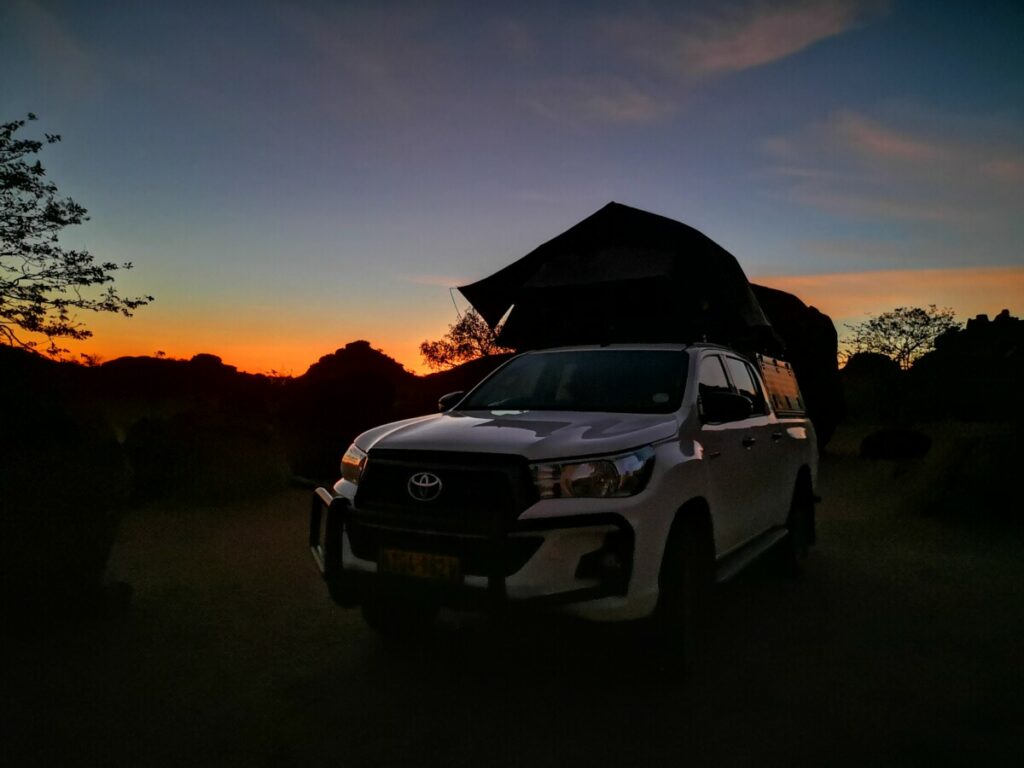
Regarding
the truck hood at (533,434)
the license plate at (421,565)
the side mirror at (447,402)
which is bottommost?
the license plate at (421,565)

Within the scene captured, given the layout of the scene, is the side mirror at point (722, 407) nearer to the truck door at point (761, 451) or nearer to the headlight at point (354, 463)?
the truck door at point (761, 451)

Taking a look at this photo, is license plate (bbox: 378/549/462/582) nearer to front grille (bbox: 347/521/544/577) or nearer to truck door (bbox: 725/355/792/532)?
front grille (bbox: 347/521/544/577)

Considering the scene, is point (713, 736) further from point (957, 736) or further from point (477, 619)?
point (477, 619)

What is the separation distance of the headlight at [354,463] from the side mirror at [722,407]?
6.55 ft

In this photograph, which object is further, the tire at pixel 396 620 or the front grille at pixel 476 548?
the tire at pixel 396 620

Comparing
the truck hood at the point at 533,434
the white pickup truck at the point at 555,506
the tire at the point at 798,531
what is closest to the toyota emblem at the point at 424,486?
the white pickup truck at the point at 555,506

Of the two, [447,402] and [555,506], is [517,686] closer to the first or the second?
[555,506]

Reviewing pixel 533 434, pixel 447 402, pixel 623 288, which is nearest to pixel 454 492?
pixel 533 434

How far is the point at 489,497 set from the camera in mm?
3533

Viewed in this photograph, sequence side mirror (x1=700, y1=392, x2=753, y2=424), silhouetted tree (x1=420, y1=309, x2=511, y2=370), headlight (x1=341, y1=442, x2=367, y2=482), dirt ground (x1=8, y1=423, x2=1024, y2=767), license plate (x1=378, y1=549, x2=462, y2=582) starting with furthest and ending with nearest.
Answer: silhouetted tree (x1=420, y1=309, x2=511, y2=370), side mirror (x1=700, y1=392, x2=753, y2=424), headlight (x1=341, y1=442, x2=367, y2=482), license plate (x1=378, y1=549, x2=462, y2=582), dirt ground (x1=8, y1=423, x2=1024, y2=767)

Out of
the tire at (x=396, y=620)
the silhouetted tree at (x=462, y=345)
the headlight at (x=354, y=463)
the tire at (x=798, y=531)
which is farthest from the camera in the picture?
the silhouetted tree at (x=462, y=345)

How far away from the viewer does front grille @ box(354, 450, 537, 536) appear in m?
3.47

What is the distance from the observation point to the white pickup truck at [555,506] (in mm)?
3393

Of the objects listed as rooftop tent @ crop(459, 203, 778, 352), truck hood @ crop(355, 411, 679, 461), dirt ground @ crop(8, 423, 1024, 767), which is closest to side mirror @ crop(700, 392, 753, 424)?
truck hood @ crop(355, 411, 679, 461)
